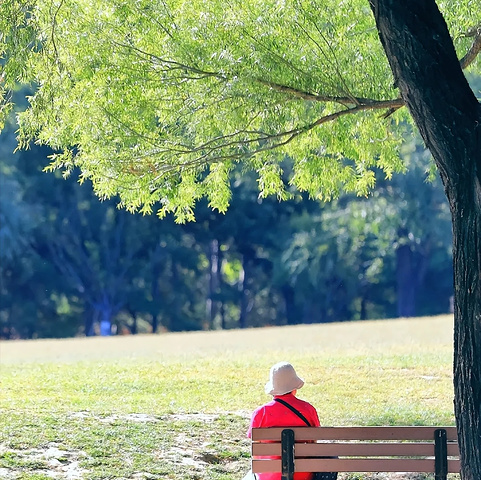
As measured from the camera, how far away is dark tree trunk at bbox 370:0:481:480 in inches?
259

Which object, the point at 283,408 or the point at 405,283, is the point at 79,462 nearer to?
the point at 283,408

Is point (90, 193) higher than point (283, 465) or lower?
higher

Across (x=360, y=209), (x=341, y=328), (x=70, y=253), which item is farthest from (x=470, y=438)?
(x=70, y=253)

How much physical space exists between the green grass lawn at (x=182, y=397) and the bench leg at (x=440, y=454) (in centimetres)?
298

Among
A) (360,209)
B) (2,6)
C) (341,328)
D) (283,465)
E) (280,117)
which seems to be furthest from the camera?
(360,209)

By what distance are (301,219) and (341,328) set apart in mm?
19814

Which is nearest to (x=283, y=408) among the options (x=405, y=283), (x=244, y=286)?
(x=405, y=283)

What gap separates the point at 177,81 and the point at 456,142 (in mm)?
3857

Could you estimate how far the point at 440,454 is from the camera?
6.73 metres

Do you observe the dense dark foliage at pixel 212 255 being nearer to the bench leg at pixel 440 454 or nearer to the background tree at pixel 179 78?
the background tree at pixel 179 78

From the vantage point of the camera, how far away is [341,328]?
26766mm

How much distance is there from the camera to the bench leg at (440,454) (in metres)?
6.72

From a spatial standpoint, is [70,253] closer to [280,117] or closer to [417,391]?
[417,391]

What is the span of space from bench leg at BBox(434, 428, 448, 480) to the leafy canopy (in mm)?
3549
